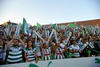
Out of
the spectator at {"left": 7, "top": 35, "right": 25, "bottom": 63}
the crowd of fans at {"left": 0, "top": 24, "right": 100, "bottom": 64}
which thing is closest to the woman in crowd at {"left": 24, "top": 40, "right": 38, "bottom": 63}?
the crowd of fans at {"left": 0, "top": 24, "right": 100, "bottom": 64}

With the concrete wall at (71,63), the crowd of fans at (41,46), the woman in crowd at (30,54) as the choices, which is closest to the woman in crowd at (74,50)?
the crowd of fans at (41,46)

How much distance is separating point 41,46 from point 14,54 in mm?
1155

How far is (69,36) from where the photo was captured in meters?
4.40

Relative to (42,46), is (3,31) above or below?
above

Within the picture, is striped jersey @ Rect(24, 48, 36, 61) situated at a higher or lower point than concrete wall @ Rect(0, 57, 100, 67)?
higher

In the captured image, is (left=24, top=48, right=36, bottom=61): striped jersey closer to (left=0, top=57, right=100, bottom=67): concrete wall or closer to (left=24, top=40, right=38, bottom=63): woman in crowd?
(left=24, top=40, right=38, bottom=63): woman in crowd

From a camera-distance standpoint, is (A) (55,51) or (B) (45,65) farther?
(A) (55,51)

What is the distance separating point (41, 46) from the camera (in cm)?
352

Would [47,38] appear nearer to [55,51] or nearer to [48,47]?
[48,47]

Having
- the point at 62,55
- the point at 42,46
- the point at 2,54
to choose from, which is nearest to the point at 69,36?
the point at 62,55

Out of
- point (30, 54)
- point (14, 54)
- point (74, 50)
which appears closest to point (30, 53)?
point (30, 54)

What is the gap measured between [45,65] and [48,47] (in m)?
0.95

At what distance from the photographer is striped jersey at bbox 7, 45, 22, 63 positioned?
2785mm

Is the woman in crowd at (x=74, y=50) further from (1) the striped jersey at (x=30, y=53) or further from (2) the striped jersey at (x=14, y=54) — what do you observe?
(2) the striped jersey at (x=14, y=54)
